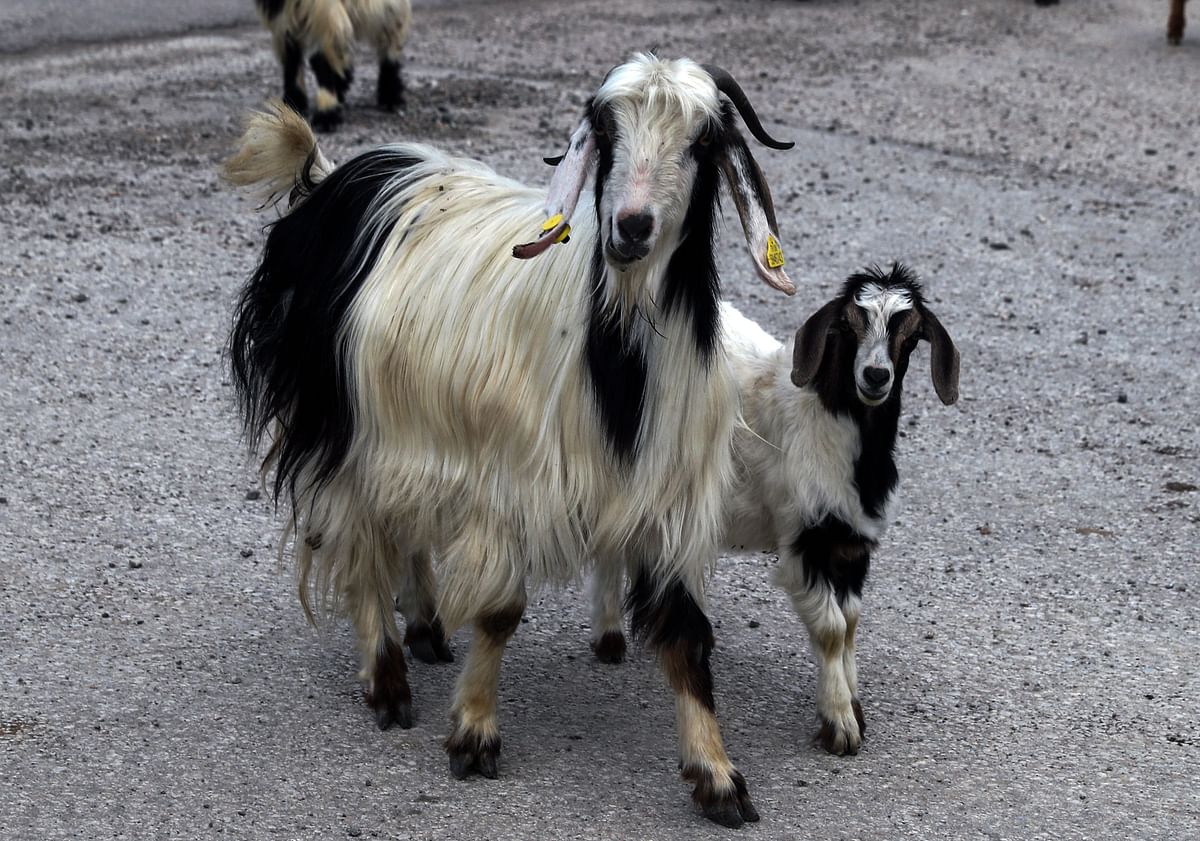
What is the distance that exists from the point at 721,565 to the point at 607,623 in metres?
0.78

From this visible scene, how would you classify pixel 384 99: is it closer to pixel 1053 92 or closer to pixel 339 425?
pixel 1053 92

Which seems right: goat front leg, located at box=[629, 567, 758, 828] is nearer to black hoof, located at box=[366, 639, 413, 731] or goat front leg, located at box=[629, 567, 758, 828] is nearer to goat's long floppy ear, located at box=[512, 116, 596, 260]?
black hoof, located at box=[366, 639, 413, 731]

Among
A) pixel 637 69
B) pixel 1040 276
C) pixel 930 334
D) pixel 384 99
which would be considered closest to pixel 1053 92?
pixel 1040 276

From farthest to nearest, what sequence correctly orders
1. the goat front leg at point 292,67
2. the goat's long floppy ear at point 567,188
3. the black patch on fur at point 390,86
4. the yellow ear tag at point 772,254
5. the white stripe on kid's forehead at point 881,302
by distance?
the black patch on fur at point 390,86, the goat front leg at point 292,67, the white stripe on kid's forehead at point 881,302, the yellow ear tag at point 772,254, the goat's long floppy ear at point 567,188

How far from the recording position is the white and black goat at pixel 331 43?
32.7 ft

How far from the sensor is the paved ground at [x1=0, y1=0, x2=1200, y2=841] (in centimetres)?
395

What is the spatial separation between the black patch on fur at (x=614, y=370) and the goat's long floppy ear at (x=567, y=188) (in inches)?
3.4

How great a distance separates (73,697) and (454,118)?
6.53 metres

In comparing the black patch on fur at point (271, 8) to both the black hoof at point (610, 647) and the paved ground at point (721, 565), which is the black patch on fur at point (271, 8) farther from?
the black hoof at point (610, 647)

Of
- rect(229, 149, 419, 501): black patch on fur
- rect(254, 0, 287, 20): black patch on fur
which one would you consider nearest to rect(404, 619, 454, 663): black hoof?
rect(229, 149, 419, 501): black patch on fur

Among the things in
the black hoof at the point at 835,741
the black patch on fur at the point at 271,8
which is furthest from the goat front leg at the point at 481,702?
the black patch on fur at the point at 271,8

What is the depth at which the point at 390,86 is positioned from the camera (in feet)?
34.1

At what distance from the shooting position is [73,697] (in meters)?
4.27

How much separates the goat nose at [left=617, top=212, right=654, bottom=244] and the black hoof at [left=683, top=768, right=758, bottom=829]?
129 centimetres
